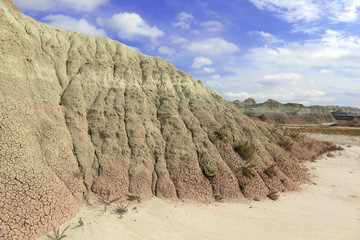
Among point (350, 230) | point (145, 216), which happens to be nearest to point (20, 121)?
point (145, 216)

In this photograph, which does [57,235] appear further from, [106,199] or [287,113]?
[287,113]

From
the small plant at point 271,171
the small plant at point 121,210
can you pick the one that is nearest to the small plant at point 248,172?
the small plant at point 271,171

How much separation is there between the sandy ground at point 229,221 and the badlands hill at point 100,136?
0.63m

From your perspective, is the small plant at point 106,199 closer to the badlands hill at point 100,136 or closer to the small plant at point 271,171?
the badlands hill at point 100,136

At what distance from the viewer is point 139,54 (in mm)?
13789

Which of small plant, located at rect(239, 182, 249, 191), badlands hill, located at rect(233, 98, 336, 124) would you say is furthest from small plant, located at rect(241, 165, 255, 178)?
badlands hill, located at rect(233, 98, 336, 124)

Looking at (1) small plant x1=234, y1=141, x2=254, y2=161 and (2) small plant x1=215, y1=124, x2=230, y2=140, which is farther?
(2) small plant x1=215, y1=124, x2=230, y2=140

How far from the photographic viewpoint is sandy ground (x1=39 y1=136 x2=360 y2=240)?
227 inches

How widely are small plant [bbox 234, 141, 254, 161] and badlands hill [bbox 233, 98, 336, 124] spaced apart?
58806 mm

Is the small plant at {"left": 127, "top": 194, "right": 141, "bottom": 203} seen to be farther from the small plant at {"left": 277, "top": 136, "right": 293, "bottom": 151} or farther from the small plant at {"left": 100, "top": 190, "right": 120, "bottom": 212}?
the small plant at {"left": 277, "top": 136, "right": 293, "bottom": 151}

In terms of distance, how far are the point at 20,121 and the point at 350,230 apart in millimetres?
11404

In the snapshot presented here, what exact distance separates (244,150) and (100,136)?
6765 millimetres

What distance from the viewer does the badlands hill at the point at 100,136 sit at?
5.94 meters

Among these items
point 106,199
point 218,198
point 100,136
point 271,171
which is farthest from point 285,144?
point 106,199
